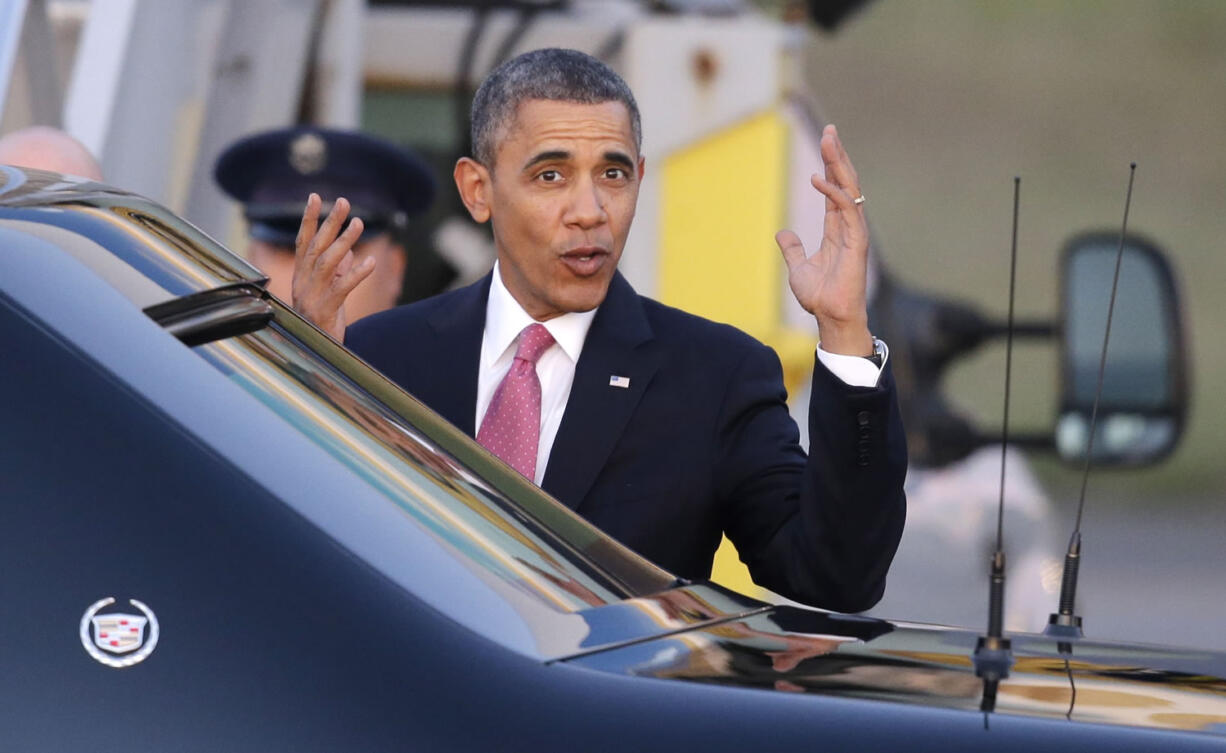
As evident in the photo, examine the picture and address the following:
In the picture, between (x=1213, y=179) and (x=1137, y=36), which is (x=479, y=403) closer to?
(x=1213, y=179)

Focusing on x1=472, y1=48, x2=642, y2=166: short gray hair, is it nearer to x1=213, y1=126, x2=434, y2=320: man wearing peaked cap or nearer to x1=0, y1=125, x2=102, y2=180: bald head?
x1=0, y1=125, x2=102, y2=180: bald head

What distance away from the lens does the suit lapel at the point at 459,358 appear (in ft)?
9.51

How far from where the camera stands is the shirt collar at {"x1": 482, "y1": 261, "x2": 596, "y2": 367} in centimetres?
291

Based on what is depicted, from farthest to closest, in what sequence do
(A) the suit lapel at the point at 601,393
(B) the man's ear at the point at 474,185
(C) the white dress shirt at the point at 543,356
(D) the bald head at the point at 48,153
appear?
1. (D) the bald head at the point at 48,153
2. (B) the man's ear at the point at 474,185
3. (C) the white dress shirt at the point at 543,356
4. (A) the suit lapel at the point at 601,393

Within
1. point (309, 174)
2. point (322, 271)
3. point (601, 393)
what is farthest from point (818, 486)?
point (309, 174)

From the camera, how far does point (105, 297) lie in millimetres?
1962

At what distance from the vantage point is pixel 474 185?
3078 millimetres

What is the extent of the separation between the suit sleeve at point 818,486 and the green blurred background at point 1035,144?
17.1 metres

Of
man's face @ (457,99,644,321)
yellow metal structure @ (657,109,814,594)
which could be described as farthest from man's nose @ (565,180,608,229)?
yellow metal structure @ (657,109,814,594)

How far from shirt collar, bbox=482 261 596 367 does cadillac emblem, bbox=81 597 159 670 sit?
1142 mm

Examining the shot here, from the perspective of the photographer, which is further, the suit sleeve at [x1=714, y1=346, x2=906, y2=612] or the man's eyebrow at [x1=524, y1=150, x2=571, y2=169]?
the man's eyebrow at [x1=524, y1=150, x2=571, y2=169]

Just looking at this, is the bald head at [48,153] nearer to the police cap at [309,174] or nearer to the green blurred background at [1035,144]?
the police cap at [309,174]

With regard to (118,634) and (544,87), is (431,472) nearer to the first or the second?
(118,634)

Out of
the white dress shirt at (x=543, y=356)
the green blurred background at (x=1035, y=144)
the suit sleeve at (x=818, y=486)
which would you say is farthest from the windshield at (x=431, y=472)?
the green blurred background at (x=1035, y=144)
